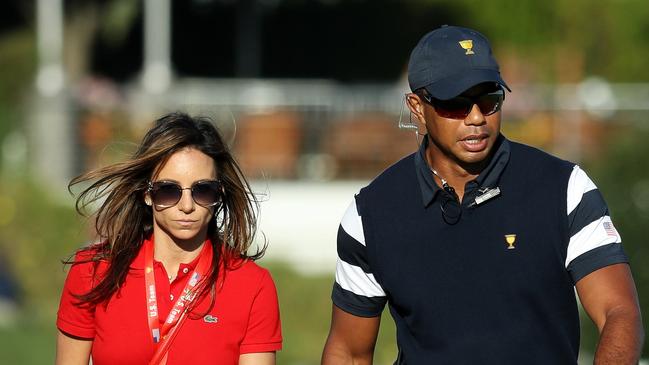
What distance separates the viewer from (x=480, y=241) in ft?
15.3

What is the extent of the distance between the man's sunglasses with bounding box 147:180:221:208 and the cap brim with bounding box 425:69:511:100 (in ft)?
2.77

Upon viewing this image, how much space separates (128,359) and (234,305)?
15.5 inches

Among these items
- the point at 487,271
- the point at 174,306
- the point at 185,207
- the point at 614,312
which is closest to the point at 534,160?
the point at 487,271

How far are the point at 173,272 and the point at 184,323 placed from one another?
0.23 metres

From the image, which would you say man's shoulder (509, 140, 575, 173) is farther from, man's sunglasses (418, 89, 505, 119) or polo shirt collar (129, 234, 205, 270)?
polo shirt collar (129, 234, 205, 270)

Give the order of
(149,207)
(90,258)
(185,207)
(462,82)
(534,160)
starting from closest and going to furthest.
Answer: (462,82), (534,160), (185,207), (90,258), (149,207)

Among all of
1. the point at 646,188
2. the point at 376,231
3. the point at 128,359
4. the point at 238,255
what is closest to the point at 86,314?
the point at 128,359

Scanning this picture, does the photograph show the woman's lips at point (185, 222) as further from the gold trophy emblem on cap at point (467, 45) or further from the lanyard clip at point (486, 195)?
the gold trophy emblem on cap at point (467, 45)

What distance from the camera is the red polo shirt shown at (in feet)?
15.7

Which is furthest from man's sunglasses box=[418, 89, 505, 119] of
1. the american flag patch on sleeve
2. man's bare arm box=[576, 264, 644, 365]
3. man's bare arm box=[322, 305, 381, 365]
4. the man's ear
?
the man's ear

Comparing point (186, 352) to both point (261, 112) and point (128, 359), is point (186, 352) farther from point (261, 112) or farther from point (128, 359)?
point (261, 112)

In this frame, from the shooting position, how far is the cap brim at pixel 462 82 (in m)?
4.61

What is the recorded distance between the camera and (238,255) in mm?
5047

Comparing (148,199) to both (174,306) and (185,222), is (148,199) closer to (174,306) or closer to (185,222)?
(185,222)
